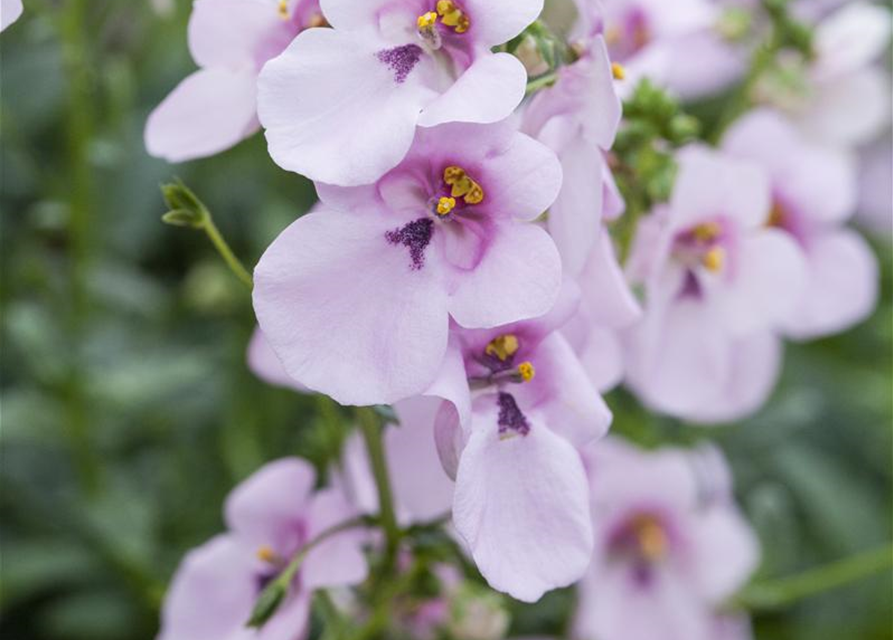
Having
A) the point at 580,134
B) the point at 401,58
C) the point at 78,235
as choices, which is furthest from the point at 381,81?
the point at 78,235

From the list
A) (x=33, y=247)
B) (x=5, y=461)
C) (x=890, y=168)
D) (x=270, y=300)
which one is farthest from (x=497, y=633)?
(x=890, y=168)

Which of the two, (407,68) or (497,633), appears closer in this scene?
(407,68)

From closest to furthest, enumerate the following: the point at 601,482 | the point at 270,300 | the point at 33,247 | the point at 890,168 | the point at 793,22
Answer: the point at 270,300, the point at 601,482, the point at 793,22, the point at 33,247, the point at 890,168

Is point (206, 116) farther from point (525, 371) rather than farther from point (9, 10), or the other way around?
point (525, 371)

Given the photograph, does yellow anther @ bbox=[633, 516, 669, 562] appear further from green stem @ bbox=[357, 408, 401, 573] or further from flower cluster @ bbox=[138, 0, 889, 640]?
green stem @ bbox=[357, 408, 401, 573]

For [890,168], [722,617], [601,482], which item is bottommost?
[890,168]

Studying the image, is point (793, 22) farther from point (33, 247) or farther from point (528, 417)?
point (33, 247)

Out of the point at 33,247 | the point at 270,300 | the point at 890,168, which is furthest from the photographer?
the point at 890,168
